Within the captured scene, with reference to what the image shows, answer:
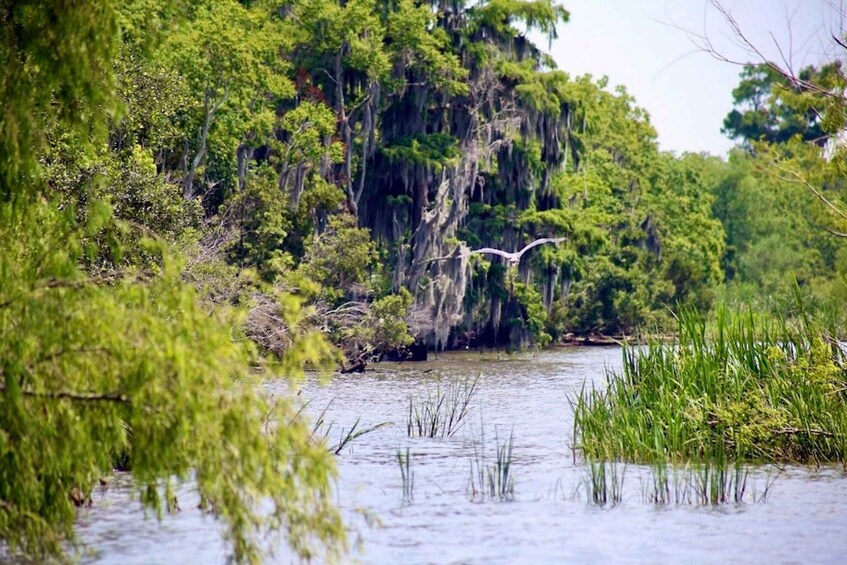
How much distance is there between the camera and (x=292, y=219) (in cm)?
3881

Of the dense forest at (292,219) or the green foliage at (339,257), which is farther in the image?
the green foliage at (339,257)

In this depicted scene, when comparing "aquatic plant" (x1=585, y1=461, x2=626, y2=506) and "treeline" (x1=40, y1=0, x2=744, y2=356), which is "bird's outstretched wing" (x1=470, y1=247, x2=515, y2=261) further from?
"aquatic plant" (x1=585, y1=461, x2=626, y2=506)

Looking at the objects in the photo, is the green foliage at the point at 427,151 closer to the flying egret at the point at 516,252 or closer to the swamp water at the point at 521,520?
the flying egret at the point at 516,252

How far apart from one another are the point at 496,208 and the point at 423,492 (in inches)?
1218

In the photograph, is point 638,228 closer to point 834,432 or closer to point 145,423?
point 834,432

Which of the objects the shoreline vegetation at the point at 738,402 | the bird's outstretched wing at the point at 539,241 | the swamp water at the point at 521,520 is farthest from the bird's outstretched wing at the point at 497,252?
the shoreline vegetation at the point at 738,402

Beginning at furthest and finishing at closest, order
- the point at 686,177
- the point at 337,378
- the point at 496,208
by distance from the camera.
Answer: the point at 686,177 < the point at 496,208 < the point at 337,378

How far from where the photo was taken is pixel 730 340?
52.6 ft

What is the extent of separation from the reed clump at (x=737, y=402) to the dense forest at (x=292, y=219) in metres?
0.95

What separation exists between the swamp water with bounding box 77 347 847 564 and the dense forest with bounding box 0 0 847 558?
91 cm

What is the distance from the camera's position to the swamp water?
1202cm

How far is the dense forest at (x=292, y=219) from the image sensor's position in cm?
884

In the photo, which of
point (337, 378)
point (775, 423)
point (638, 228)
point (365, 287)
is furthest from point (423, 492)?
point (638, 228)

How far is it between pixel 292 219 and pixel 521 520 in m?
25.9
